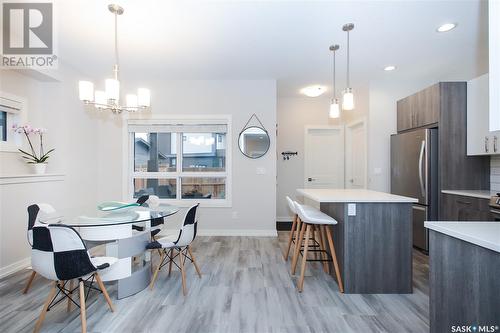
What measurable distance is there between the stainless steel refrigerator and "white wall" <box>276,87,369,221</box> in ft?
6.13

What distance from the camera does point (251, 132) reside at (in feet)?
13.8

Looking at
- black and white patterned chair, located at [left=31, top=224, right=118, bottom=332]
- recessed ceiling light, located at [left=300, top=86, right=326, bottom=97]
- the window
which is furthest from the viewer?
recessed ceiling light, located at [left=300, top=86, right=326, bottom=97]

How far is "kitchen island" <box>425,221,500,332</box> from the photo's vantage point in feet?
3.46

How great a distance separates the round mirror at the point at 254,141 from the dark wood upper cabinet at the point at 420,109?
2195mm

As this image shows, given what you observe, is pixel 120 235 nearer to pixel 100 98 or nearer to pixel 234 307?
pixel 234 307

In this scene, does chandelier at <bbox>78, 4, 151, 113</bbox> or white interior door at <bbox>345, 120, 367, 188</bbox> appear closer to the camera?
chandelier at <bbox>78, 4, 151, 113</bbox>

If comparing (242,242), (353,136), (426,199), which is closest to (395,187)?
(426,199)

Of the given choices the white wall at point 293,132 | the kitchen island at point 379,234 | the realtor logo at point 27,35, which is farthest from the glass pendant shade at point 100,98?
the white wall at point 293,132

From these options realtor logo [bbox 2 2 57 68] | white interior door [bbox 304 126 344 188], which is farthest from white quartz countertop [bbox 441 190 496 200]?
realtor logo [bbox 2 2 57 68]

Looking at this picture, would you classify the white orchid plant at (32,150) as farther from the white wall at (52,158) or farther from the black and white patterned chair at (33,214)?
the black and white patterned chair at (33,214)

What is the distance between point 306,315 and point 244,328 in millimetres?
531

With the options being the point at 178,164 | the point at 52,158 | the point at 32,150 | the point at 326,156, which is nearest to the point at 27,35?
the point at 32,150

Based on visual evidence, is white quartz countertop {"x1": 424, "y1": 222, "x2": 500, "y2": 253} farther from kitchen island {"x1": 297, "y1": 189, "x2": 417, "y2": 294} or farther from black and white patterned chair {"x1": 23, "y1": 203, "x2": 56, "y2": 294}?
black and white patterned chair {"x1": 23, "y1": 203, "x2": 56, "y2": 294}

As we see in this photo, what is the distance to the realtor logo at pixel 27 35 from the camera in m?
2.30
